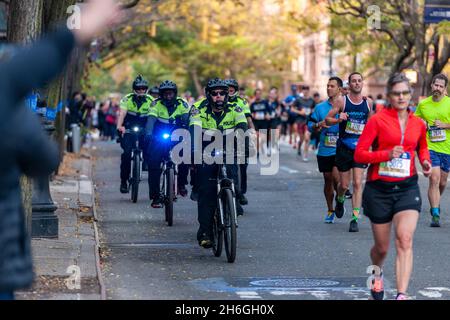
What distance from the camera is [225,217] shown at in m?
11.5

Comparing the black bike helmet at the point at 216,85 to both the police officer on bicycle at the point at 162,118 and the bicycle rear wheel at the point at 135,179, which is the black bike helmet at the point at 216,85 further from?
the bicycle rear wheel at the point at 135,179

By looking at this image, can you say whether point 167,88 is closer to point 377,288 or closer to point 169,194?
point 169,194

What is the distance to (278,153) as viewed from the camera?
34562mm

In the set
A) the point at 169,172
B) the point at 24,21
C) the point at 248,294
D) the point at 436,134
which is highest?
the point at 24,21

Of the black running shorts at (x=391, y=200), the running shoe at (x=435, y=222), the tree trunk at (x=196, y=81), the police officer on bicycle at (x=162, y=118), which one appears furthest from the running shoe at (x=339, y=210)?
the tree trunk at (x=196, y=81)

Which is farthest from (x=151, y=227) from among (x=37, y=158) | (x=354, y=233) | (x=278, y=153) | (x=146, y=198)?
(x=278, y=153)

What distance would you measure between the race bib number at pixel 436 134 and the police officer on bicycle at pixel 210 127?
356 centimetres

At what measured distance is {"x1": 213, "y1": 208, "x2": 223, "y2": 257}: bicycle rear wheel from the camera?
38.4ft

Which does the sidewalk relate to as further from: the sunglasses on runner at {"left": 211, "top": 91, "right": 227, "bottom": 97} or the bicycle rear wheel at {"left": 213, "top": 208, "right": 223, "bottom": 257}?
the sunglasses on runner at {"left": 211, "top": 91, "right": 227, "bottom": 97}

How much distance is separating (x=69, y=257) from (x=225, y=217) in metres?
1.59

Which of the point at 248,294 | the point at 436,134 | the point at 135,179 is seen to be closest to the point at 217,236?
the point at 248,294

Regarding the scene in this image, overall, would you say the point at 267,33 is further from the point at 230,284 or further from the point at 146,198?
the point at 230,284

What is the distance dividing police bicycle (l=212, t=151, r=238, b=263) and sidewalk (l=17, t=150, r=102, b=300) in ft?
4.12

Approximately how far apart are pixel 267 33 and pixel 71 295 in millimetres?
66948
